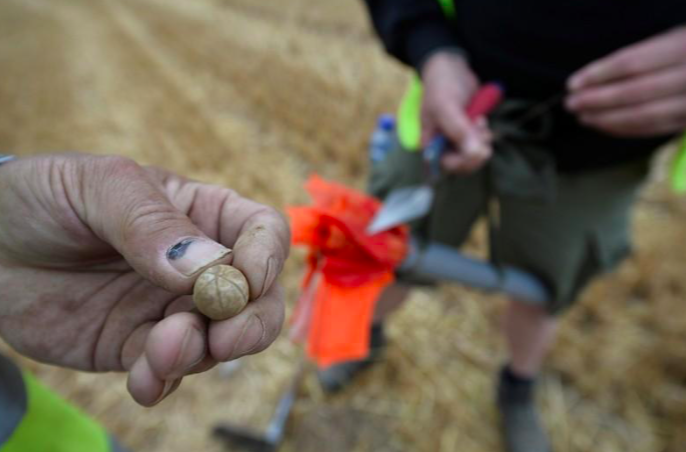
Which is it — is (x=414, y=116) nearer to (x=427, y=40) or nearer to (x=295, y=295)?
(x=427, y=40)

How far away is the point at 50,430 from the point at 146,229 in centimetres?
49

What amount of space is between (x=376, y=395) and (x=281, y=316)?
147 centimetres

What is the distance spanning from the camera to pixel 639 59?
44.1 inches

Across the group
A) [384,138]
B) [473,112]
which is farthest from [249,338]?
[384,138]

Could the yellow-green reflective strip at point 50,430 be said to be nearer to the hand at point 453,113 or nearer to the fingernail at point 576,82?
the hand at point 453,113

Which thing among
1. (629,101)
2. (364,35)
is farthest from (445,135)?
(364,35)

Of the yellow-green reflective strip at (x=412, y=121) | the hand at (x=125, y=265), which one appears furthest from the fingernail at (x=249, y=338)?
the yellow-green reflective strip at (x=412, y=121)

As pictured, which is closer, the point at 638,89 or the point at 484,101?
the point at 638,89

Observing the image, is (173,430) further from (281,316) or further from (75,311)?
(281,316)

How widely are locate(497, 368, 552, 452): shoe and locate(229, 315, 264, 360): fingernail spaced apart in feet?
5.19

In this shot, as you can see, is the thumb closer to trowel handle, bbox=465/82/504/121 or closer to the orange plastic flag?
the orange plastic flag

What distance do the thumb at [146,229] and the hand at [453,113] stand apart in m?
0.82

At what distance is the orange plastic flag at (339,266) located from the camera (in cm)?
125

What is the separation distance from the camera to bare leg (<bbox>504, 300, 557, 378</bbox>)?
5.97 feet
